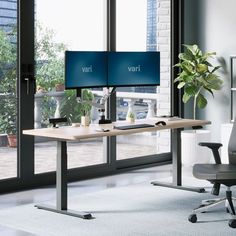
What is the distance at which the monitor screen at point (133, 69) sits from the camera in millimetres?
5379

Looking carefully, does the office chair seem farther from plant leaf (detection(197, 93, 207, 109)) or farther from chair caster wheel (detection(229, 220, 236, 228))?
plant leaf (detection(197, 93, 207, 109))

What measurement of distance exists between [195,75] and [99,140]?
1343 millimetres

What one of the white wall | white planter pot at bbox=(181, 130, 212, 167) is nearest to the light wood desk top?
white planter pot at bbox=(181, 130, 212, 167)

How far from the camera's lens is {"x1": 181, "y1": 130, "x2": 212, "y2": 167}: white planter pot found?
701 cm

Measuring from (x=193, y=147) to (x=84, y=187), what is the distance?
5.38 ft

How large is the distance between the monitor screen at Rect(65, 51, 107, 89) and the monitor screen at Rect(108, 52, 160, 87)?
0.09 metres

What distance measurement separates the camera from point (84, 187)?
5.97 meters

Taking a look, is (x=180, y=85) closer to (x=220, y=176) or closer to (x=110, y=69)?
(x=110, y=69)

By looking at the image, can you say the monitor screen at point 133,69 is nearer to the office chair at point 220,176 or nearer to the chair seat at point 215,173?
the office chair at point 220,176

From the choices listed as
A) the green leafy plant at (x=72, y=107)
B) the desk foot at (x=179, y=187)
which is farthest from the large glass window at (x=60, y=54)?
the desk foot at (x=179, y=187)

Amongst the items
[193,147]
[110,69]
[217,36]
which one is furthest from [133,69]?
[217,36]

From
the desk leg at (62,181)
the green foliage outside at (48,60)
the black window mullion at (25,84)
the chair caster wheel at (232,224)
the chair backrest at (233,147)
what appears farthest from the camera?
the green foliage outside at (48,60)

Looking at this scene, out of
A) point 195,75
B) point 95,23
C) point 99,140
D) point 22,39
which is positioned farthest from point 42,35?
point 195,75

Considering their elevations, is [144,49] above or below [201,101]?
above
